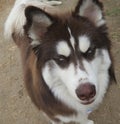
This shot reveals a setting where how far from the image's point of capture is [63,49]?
209cm

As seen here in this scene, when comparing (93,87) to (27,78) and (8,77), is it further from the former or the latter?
(8,77)

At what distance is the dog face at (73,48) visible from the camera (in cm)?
205

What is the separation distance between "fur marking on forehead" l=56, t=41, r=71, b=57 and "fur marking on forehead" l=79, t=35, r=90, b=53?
82 mm

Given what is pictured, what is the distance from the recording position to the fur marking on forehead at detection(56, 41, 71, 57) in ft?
6.82

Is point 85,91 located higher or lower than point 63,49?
lower

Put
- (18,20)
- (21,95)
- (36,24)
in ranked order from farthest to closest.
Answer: (21,95), (18,20), (36,24)

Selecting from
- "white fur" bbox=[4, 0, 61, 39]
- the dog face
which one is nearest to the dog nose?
the dog face

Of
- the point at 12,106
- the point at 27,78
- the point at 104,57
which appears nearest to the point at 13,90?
the point at 12,106

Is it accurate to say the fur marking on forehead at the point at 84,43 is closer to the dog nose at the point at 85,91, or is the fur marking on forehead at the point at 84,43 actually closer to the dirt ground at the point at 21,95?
the dog nose at the point at 85,91

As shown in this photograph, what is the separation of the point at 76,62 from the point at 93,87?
0.19 meters

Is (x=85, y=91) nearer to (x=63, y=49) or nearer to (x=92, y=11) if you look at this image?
(x=63, y=49)

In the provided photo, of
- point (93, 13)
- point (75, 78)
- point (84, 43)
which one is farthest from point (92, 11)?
point (75, 78)

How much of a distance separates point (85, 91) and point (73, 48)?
28 cm

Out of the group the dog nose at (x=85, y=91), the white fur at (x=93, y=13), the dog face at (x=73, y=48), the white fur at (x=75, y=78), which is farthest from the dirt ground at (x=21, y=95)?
the white fur at (x=93, y=13)
